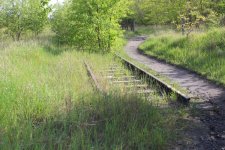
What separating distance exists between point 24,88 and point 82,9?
1107 cm

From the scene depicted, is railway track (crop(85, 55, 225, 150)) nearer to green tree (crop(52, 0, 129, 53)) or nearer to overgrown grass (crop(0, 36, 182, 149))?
overgrown grass (crop(0, 36, 182, 149))

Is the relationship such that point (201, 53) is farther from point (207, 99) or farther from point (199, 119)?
point (199, 119)

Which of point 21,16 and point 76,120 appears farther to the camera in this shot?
point 21,16

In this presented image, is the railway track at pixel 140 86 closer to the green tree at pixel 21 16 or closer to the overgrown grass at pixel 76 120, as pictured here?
the overgrown grass at pixel 76 120

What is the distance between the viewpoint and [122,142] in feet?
14.7

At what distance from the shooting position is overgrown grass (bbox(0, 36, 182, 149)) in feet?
14.5

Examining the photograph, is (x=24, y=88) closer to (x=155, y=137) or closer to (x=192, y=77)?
(x=155, y=137)

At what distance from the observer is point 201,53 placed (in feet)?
42.5

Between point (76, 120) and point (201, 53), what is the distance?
909 centimetres

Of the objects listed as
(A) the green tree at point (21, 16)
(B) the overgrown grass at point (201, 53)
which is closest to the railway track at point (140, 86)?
(B) the overgrown grass at point (201, 53)

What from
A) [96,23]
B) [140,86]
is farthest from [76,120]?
[96,23]

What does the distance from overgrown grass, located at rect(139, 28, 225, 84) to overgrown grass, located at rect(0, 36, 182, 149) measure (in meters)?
4.39

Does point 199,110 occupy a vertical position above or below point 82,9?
below

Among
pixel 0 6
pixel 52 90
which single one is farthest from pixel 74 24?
pixel 0 6
